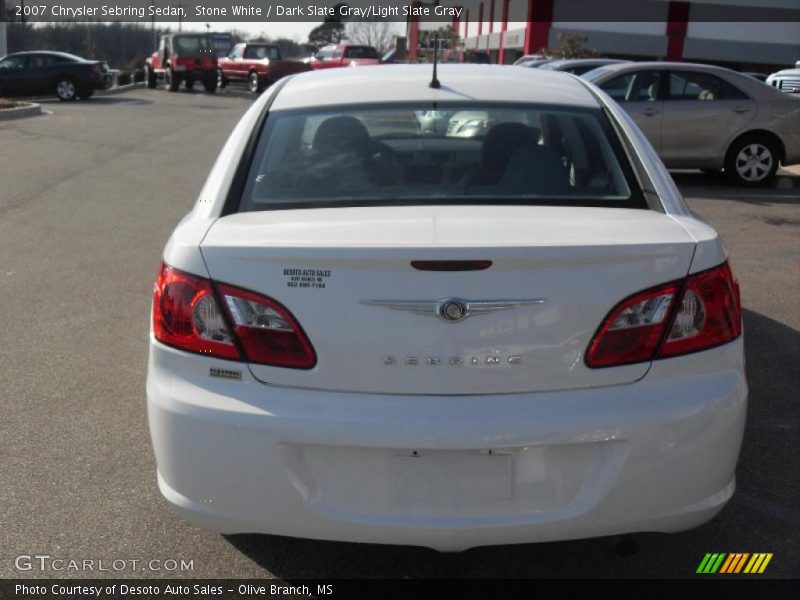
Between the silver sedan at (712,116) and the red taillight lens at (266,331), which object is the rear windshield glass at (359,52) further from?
the red taillight lens at (266,331)

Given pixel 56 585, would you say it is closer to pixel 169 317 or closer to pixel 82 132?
pixel 169 317

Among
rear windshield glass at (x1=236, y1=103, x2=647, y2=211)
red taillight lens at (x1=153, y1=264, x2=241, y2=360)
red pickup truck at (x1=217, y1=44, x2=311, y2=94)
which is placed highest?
rear windshield glass at (x1=236, y1=103, x2=647, y2=211)

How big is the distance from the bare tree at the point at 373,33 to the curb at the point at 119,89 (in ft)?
90.0

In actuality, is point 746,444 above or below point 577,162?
below

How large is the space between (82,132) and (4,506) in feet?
54.9

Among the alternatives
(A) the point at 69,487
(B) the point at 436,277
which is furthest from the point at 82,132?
(B) the point at 436,277

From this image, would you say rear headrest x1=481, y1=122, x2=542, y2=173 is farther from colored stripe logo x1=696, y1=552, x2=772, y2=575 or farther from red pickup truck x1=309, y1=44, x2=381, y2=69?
red pickup truck x1=309, y1=44, x2=381, y2=69

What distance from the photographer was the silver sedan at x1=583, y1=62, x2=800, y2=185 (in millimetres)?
12961

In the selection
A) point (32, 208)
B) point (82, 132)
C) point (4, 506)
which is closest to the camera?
point (4, 506)

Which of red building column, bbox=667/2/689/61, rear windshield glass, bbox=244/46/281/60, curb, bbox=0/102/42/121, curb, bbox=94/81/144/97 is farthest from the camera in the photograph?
red building column, bbox=667/2/689/61

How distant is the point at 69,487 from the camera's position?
3.97 metres

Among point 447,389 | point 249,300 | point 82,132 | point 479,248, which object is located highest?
point 479,248

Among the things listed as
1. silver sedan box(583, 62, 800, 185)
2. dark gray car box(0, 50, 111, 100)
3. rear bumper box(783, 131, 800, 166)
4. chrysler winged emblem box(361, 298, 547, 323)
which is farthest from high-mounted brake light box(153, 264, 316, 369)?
dark gray car box(0, 50, 111, 100)

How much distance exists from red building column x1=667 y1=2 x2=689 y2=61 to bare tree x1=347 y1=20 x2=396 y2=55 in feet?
94.7
